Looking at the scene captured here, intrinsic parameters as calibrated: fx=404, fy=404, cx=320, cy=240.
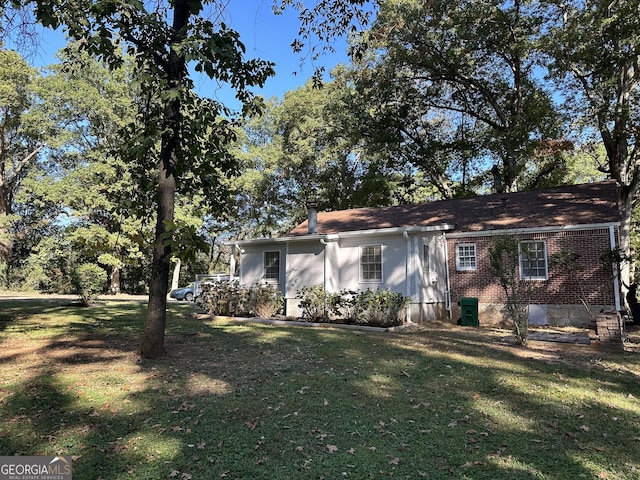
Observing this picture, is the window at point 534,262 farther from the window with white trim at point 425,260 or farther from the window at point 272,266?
the window at point 272,266

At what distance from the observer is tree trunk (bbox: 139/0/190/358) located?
6.82 metres

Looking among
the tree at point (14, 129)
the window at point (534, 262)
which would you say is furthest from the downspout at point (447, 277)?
Result: the tree at point (14, 129)

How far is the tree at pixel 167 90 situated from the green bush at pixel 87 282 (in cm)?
1048

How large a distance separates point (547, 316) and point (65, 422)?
1285cm

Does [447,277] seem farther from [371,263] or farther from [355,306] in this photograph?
[355,306]

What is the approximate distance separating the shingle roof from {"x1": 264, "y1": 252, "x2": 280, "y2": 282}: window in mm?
1817

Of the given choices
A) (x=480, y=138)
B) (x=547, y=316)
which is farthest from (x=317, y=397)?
(x=480, y=138)

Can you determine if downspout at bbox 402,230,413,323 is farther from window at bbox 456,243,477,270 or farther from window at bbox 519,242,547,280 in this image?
window at bbox 519,242,547,280

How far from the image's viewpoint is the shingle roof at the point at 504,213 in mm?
13008

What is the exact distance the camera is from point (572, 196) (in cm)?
1465

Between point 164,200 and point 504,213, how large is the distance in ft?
Answer: 40.6

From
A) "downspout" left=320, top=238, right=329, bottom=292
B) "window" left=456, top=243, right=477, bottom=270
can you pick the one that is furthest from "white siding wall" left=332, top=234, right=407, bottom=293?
"window" left=456, top=243, right=477, bottom=270

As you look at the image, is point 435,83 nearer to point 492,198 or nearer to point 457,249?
point 492,198

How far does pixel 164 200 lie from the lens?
702cm
